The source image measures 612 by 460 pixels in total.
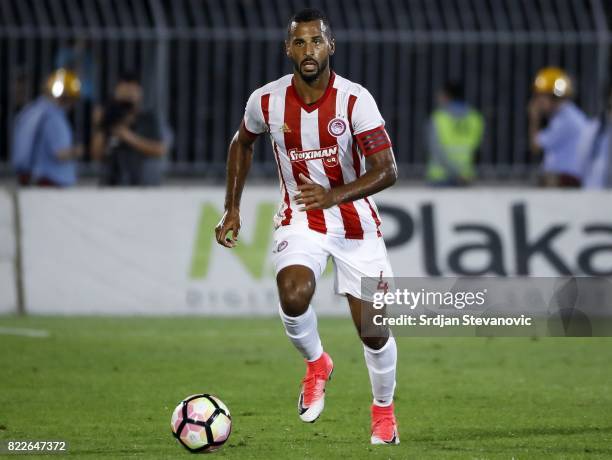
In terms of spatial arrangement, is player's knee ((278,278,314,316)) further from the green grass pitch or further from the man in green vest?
the man in green vest

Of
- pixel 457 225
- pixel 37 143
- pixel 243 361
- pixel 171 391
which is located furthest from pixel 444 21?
pixel 171 391

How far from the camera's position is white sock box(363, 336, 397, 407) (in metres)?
7.14

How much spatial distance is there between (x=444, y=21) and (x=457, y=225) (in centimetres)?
316

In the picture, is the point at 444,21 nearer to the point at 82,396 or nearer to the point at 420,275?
the point at 420,275

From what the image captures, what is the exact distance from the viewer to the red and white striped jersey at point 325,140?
23.6 feet

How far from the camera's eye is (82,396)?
8.73m

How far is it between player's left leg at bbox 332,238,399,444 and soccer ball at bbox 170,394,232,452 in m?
0.85

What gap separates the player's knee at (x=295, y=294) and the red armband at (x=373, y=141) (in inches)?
29.0

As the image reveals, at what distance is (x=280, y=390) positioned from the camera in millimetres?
9109

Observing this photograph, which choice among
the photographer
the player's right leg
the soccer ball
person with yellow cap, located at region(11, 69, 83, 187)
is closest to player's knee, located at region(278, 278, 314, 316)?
the player's right leg

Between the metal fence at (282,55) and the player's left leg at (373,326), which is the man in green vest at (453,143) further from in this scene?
the player's left leg at (373,326)

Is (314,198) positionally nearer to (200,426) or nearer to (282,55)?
(200,426)

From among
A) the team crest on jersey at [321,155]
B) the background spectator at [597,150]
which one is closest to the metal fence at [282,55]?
the background spectator at [597,150]

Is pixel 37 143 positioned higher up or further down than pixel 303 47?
further down
